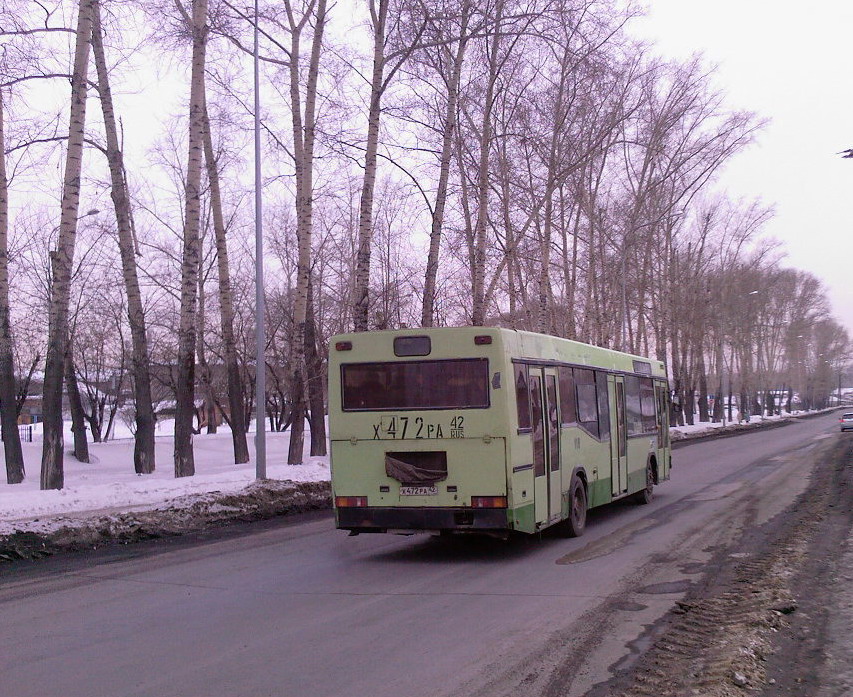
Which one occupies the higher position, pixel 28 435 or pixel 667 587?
pixel 28 435

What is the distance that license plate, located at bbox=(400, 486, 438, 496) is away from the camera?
11.0 m

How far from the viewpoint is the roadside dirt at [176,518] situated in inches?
480

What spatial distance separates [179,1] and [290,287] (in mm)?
25433

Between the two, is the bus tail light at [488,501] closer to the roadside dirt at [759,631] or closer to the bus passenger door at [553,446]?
the bus passenger door at [553,446]

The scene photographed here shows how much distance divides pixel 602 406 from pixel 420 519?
5.13 m

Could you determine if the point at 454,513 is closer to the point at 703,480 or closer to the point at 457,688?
the point at 457,688

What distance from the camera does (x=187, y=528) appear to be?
14359 millimetres

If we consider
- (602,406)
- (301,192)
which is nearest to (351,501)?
(602,406)

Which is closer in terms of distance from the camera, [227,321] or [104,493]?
[104,493]

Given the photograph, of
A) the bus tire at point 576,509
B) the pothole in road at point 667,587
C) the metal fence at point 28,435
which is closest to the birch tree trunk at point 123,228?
the bus tire at point 576,509

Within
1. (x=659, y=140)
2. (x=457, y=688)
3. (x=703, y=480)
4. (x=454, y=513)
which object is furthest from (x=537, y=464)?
(x=659, y=140)

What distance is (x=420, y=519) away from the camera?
11031 mm

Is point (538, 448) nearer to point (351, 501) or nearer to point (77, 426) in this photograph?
point (351, 501)

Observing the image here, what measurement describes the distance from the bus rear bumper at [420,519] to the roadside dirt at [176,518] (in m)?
3.96
